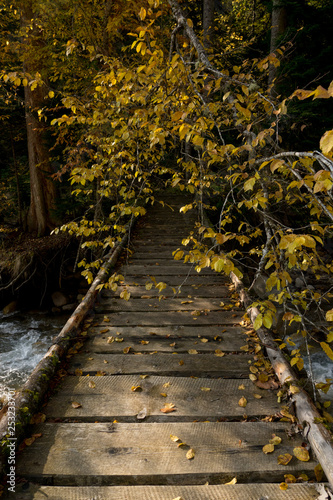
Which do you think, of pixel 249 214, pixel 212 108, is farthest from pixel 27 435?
pixel 249 214

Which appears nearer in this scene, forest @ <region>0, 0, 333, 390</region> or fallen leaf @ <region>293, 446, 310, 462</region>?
fallen leaf @ <region>293, 446, 310, 462</region>

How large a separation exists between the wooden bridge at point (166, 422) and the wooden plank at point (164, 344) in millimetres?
11

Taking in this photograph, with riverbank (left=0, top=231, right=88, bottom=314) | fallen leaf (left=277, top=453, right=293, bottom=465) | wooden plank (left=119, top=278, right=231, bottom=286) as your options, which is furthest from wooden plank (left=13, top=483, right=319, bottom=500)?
riverbank (left=0, top=231, right=88, bottom=314)

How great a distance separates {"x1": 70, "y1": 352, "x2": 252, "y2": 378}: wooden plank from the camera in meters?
2.89

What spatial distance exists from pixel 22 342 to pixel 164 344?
4.88 m

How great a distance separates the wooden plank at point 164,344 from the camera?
128 inches

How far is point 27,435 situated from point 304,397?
77.1 inches

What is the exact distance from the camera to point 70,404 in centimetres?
246

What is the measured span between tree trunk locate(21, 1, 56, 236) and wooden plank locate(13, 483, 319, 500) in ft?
26.8

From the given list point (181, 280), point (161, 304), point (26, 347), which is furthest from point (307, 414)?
point (26, 347)

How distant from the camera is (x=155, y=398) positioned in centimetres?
254

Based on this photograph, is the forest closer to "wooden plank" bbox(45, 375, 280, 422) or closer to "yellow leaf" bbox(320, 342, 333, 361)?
"yellow leaf" bbox(320, 342, 333, 361)

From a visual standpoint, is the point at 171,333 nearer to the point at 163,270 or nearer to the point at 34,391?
the point at 34,391

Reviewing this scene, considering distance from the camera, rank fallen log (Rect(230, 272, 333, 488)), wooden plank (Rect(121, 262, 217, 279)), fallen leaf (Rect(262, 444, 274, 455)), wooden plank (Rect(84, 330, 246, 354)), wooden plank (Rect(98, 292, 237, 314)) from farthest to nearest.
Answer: wooden plank (Rect(121, 262, 217, 279))
wooden plank (Rect(98, 292, 237, 314))
wooden plank (Rect(84, 330, 246, 354))
fallen leaf (Rect(262, 444, 274, 455))
fallen log (Rect(230, 272, 333, 488))
